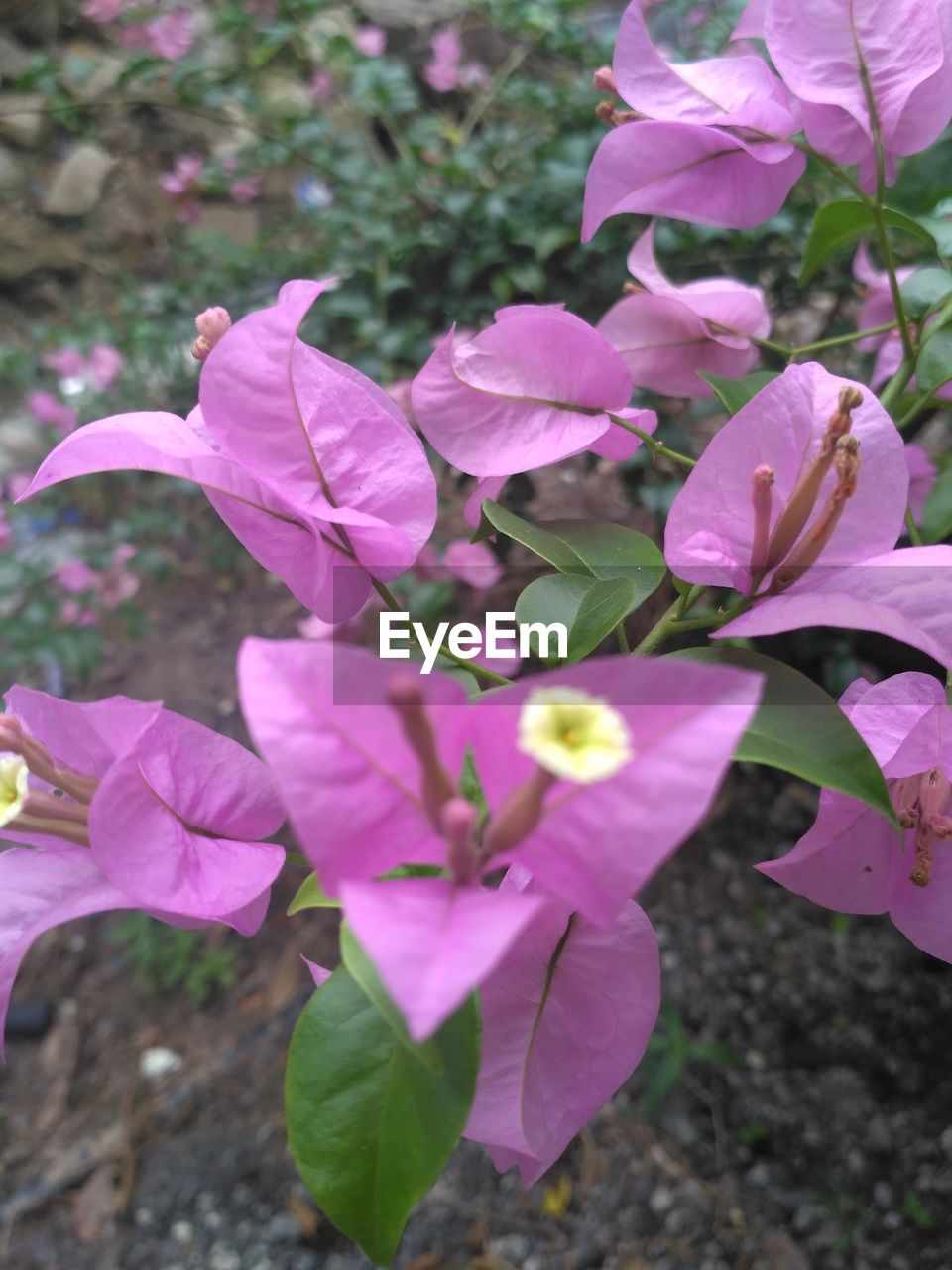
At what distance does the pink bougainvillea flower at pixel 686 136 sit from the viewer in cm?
45

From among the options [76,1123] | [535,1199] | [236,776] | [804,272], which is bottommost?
[76,1123]

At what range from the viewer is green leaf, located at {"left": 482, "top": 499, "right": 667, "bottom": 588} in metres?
0.40

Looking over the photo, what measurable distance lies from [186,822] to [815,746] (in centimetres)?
23

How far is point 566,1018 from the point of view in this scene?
0.35 meters

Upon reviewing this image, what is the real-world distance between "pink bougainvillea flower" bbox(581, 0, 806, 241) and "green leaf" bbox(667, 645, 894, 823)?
288 millimetres

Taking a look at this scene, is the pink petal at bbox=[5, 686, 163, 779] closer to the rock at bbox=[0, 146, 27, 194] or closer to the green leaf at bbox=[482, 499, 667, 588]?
the green leaf at bbox=[482, 499, 667, 588]

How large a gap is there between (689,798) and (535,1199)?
34.1 inches

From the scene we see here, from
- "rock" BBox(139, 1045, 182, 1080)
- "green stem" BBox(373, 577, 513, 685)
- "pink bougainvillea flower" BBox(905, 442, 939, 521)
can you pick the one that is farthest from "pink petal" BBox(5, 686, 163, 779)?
"rock" BBox(139, 1045, 182, 1080)

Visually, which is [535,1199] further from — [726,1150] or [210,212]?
[210,212]

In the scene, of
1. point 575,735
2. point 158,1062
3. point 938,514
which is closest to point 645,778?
point 575,735

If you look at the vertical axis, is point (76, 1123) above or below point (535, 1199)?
below

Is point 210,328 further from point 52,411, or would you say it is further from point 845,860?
point 52,411

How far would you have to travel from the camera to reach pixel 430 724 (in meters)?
0.24

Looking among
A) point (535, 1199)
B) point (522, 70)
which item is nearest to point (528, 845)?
point (535, 1199)
